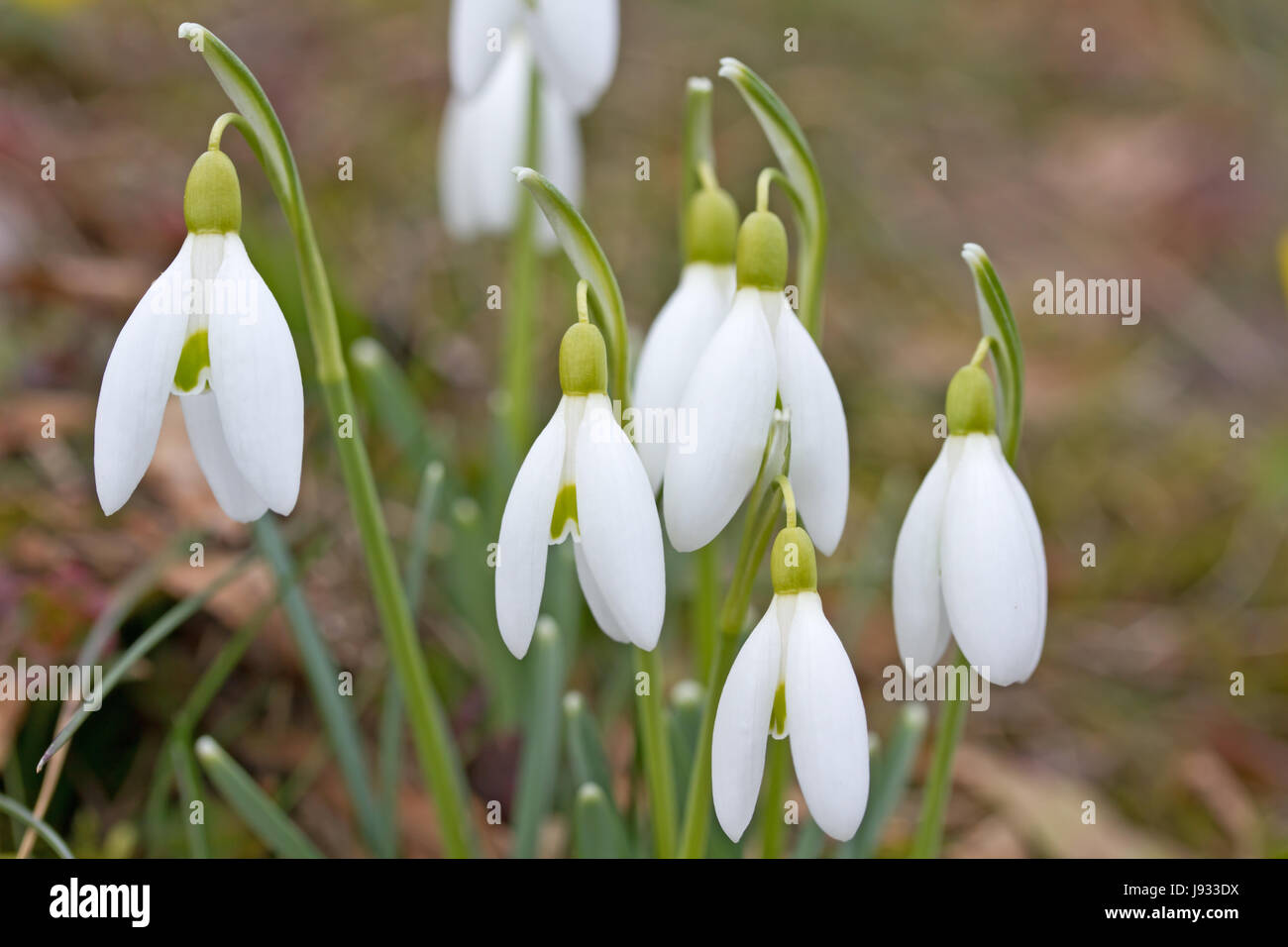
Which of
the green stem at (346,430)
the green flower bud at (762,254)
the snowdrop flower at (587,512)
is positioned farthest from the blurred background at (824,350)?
the green flower bud at (762,254)

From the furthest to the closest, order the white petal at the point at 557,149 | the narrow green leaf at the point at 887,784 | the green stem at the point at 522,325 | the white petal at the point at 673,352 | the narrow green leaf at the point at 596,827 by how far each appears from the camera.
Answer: the white petal at the point at 557,149, the green stem at the point at 522,325, the narrow green leaf at the point at 887,784, the narrow green leaf at the point at 596,827, the white petal at the point at 673,352

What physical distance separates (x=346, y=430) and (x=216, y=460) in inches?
3.5

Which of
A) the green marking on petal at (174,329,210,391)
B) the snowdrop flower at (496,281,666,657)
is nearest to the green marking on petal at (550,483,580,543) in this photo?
the snowdrop flower at (496,281,666,657)

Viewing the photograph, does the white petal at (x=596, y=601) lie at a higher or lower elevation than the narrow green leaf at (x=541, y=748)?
higher

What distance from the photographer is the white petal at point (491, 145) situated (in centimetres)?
164

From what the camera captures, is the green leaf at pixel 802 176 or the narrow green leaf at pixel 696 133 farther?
the narrow green leaf at pixel 696 133

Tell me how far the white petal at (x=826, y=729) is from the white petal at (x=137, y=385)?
39 cm

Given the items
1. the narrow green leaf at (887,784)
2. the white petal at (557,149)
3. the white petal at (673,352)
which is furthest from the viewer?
the white petal at (557,149)

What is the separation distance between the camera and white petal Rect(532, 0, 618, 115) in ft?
3.54

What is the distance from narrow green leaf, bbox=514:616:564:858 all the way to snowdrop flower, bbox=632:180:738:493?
290mm

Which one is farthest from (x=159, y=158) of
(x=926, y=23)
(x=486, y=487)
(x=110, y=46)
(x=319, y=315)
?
(x=926, y=23)

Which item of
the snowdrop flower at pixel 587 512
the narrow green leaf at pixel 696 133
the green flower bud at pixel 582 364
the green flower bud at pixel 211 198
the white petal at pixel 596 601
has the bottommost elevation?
the white petal at pixel 596 601

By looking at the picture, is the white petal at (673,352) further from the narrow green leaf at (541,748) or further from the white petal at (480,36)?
the white petal at (480,36)

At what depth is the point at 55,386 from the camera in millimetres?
1611
